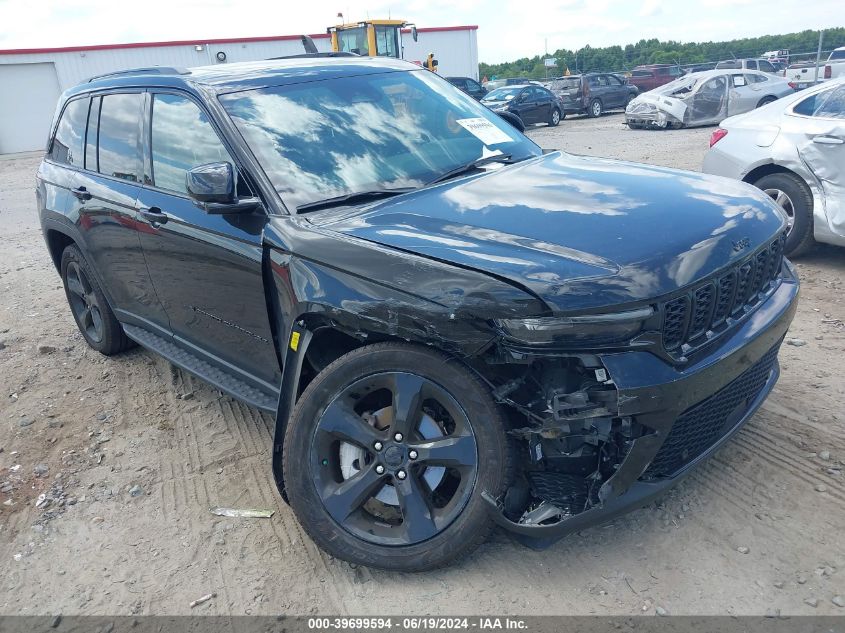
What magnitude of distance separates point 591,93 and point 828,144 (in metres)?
20.6

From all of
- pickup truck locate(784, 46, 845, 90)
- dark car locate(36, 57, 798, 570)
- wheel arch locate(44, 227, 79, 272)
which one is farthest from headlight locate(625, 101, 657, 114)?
wheel arch locate(44, 227, 79, 272)

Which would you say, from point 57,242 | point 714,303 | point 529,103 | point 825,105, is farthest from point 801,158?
point 529,103

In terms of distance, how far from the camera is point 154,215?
12.3 ft

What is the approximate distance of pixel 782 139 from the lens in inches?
231

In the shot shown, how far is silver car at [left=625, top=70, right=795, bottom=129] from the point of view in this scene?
58.0 ft

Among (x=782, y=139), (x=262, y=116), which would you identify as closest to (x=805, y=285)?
(x=782, y=139)

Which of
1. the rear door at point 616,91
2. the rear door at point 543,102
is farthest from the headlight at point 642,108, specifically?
the rear door at point 616,91

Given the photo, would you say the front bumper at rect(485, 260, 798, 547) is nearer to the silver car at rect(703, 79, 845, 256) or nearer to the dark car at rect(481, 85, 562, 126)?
the silver car at rect(703, 79, 845, 256)

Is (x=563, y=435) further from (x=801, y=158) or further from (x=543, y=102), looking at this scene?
(x=543, y=102)

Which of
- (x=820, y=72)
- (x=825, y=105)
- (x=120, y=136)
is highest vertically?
(x=120, y=136)

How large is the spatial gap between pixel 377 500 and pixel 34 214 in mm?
12084

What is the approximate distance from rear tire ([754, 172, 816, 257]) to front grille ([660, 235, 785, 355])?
3154 mm

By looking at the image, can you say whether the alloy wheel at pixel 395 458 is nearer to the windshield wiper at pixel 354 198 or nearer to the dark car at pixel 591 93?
the windshield wiper at pixel 354 198

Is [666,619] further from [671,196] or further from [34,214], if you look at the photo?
[34,214]
